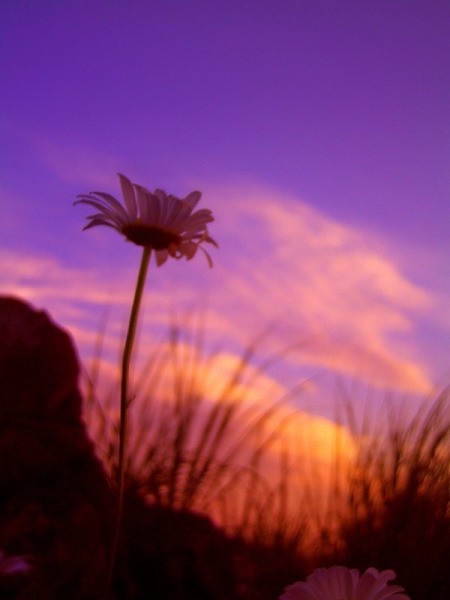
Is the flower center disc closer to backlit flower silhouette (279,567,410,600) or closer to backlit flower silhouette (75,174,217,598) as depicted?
backlit flower silhouette (75,174,217,598)

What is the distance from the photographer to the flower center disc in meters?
1.19

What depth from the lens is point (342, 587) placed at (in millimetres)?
902

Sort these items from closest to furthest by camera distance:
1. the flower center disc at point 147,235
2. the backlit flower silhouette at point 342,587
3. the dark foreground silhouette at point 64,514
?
the backlit flower silhouette at point 342,587 → the flower center disc at point 147,235 → the dark foreground silhouette at point 64,514

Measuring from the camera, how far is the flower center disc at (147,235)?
3.90 ft

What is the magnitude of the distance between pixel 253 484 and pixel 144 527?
35.2 inches

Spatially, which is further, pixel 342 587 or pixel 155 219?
pixel 155 219

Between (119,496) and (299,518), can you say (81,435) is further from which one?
(119,496)

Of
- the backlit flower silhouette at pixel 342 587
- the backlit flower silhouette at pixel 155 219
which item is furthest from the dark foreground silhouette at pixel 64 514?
the backlit flower silhouette at pixel 342 587

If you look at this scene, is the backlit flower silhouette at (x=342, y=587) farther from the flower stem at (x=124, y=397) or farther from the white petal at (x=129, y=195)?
the white petal at (x=129, y=195)

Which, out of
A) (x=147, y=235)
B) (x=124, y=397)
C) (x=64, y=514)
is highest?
(x=147, y=235)

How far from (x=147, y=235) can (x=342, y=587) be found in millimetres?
582

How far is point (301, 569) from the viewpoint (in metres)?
3.02

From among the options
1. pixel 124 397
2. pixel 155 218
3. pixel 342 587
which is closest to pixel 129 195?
pixel 155 218

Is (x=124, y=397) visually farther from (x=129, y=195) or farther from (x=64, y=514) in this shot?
(x=64, y=514)
